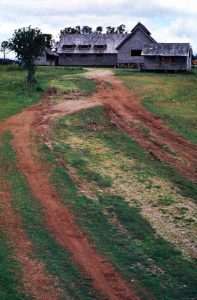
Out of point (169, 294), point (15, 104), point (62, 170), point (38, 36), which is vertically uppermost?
point (38, 36)

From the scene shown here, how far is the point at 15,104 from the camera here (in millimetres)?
30469

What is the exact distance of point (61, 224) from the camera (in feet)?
41.7

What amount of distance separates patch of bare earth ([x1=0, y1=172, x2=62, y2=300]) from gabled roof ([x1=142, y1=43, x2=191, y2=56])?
46442 mm

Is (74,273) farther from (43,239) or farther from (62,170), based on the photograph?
(62,170)

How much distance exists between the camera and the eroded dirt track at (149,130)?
1981 cm

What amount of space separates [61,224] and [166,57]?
48158 mm

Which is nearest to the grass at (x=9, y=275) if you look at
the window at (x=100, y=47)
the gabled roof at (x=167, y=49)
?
the gabled roof at (x=167, y=49)

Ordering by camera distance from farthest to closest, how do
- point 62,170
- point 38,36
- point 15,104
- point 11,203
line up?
point 38,36 < point 15,104 < point 62,170 < point 11,203

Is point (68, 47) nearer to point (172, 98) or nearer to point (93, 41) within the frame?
point (93, 41)

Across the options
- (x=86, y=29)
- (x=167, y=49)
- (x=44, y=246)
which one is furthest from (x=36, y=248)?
(x=86, y=29)

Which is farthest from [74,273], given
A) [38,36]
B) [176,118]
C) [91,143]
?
[38,36]

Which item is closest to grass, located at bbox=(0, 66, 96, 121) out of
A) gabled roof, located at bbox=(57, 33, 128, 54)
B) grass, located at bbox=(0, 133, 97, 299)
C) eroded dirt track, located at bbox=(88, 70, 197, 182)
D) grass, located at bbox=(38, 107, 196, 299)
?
eroded dirt track, located at bbox=(88, 70, 197, 182)

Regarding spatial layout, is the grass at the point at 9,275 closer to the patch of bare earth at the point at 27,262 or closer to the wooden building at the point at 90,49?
the patch of bare earth at the point at 27,262

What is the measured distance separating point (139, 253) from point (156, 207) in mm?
3280
